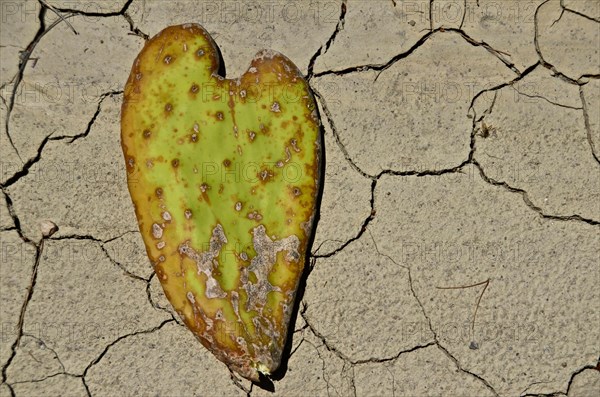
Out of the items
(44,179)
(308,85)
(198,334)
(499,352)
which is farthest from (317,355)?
(44,179)

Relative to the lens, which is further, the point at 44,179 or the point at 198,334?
the point at 44,179

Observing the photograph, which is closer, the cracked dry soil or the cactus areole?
the cactus areole

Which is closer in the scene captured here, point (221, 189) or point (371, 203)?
point (221, 189)

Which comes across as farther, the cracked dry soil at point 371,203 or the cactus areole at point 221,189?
the cracked dry soil at point 371,203

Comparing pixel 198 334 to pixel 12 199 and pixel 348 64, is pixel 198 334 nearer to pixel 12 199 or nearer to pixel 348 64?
pixel 12 199
